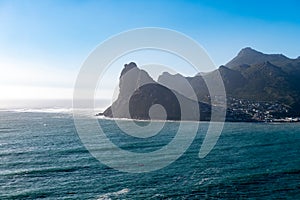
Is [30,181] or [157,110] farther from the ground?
[157,110]

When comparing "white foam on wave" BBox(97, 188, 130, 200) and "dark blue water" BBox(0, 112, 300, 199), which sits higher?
"dark blue water" BBox(0, 112, 300, 199)

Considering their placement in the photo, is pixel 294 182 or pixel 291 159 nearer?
pixel 294 182

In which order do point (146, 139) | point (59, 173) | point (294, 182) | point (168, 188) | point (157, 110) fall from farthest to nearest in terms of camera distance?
point (157, 110), point (146, 139), point (59, 173), point (294, 182), point (168, 188)

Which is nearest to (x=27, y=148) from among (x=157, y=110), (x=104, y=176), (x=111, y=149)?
(x=111, y=149)

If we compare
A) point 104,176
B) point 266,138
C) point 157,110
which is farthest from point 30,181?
point 157,110

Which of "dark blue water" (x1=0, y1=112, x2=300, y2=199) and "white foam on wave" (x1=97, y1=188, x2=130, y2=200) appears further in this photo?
"dark blue water" (x1=0, y1=112, x2=300, y2=199)

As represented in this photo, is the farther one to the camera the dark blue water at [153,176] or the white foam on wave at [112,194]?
the dark blue water at [153,176]

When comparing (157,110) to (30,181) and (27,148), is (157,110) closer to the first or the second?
(27,148)

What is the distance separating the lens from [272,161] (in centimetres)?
7181

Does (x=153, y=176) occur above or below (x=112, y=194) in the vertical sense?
above

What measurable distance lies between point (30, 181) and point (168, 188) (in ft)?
75.3

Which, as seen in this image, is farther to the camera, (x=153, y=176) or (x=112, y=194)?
(x=153, y=176)

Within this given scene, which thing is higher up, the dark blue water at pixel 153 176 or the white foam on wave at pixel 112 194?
the dark blue water at pixel 153 176

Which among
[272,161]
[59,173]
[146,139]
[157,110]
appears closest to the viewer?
[59,173]
